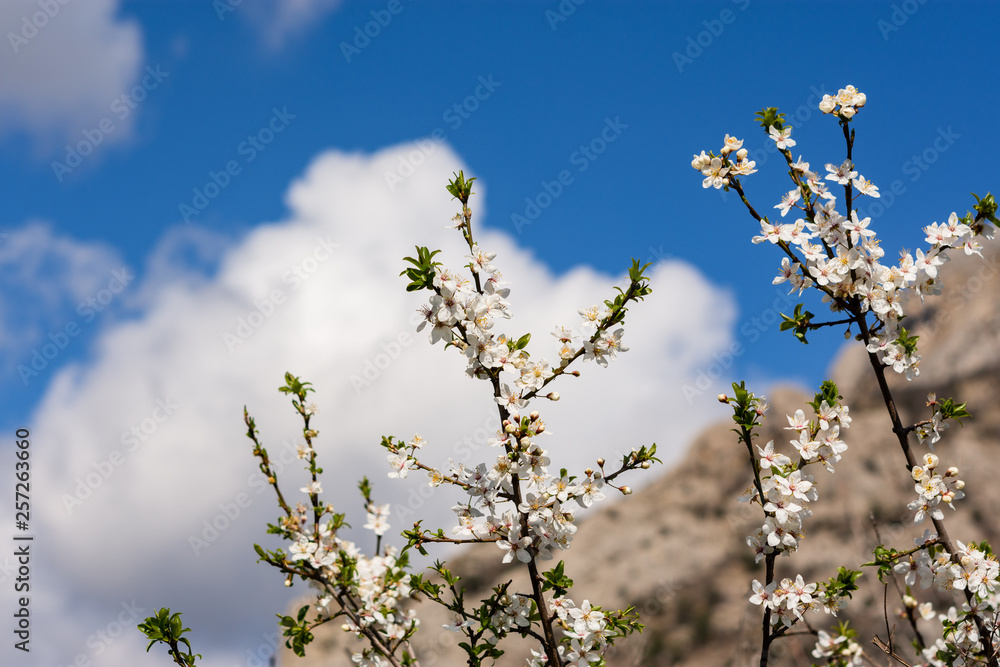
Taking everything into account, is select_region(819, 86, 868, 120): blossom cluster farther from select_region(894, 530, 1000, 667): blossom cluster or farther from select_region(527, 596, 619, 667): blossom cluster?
select_region(527, 596, 619, 667): blossom cluster

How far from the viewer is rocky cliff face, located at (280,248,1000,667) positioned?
17.8 meters

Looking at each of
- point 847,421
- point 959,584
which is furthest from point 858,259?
point 959,584

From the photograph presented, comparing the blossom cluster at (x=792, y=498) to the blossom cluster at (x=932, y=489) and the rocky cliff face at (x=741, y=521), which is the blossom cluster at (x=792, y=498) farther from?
the rocky cliff face at (x=741, y=521)

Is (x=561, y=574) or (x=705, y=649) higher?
(x=705, y=649)

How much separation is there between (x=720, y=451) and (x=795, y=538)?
87.0 feet

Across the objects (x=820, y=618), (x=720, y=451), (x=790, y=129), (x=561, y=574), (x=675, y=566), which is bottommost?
(x=561, y=574)

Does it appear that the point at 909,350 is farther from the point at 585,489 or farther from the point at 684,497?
the point at 684,497

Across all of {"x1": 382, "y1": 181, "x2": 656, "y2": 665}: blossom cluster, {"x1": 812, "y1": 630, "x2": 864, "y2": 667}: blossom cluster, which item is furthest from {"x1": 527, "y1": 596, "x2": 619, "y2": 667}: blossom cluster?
{"x1": 812, "y1": 630, "x2": 864, "y2": 667}: blossom cluster

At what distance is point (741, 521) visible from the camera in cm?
1945

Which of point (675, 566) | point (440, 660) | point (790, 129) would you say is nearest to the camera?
point (790, 129)

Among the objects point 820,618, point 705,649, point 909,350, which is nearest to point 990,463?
point 820,618

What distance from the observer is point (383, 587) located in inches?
161

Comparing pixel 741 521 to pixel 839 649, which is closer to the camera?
pixel 839 649

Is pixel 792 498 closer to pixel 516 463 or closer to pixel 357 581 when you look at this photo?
pixel 516 463
